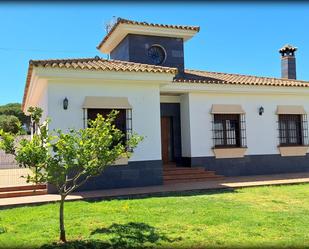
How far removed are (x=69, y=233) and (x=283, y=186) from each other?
28.6 ft

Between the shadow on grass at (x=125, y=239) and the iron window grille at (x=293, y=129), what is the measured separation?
1156 cm

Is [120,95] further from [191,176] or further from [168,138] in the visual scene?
[191,176]

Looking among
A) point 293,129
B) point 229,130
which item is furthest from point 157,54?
point 293,129

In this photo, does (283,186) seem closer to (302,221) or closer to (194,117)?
(194,117)

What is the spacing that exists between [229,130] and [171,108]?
267cm

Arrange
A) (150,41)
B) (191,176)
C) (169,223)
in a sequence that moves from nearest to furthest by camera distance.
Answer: (169,223), (191,176), (150,41)

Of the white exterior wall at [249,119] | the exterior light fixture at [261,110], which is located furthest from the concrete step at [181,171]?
the exterior light fixture at [261,110]

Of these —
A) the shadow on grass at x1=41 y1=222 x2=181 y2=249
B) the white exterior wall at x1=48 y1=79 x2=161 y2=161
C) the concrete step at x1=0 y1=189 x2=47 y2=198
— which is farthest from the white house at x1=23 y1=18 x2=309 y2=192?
A: the shadow on grass at x1=41 y1=222 x2=181 y2=249

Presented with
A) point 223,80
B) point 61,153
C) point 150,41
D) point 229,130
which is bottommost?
point 61,153

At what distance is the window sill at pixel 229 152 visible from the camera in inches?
633

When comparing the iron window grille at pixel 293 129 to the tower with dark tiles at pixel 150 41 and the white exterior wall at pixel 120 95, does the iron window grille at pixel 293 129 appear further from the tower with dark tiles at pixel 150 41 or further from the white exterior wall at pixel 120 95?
the white exterior wall at pixel 120 95

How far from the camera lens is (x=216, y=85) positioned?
15891 mm

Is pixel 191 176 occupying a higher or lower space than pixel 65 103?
lower

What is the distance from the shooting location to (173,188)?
12.7 meters
